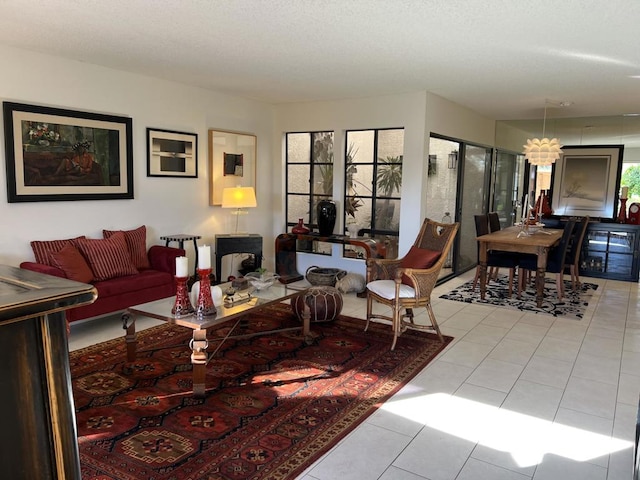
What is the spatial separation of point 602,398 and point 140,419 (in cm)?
289

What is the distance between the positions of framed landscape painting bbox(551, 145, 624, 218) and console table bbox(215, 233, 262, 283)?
16.2ft

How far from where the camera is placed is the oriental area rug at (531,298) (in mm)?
5207

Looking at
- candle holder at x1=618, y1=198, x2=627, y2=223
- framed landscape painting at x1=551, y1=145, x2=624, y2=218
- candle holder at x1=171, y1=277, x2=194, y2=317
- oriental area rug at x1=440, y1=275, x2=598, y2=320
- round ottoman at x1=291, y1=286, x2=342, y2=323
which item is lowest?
oriental area rug at x1=440, y1=275, x2=598, y2=320

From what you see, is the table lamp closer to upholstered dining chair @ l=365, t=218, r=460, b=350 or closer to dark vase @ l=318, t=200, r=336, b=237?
dark vase @ l=318, t=200, r=336, b=237

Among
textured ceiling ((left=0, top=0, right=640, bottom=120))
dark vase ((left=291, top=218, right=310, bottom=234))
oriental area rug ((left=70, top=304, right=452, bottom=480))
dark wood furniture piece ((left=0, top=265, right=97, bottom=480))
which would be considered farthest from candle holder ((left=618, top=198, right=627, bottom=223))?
dark wood furniture piece ((left=0, top=265, right=97, bottom=480))

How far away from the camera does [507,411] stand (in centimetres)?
289

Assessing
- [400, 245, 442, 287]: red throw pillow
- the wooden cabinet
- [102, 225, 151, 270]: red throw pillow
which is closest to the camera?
[400, 245, 442, 287]: red throw pillow

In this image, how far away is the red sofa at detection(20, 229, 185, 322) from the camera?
3.88 metres

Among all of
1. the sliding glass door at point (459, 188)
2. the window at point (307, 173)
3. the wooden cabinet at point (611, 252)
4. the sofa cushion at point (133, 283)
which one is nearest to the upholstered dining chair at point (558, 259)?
the sliding glass door at point (459, 188)

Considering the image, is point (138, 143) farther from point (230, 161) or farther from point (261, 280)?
point (261, 280)

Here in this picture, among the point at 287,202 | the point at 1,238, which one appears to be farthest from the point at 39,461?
the point at 287,202

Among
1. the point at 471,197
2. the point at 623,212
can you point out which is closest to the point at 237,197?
the point at 471,197

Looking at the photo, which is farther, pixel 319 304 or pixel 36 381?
pixel 319 304

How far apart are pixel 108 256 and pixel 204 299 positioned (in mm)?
1680
